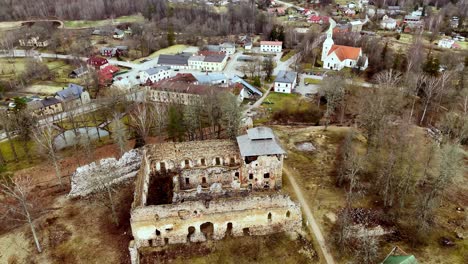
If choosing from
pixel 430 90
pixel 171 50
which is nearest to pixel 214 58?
pixel 171 50

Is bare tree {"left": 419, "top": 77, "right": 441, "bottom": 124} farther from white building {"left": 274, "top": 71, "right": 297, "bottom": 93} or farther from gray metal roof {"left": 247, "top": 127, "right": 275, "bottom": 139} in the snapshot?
gray metal roof {"left": 247, "top": 127, "right": 275, "bottom": 139}

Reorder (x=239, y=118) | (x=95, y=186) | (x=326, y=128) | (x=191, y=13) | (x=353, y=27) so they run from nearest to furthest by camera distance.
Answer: (x=95, y=186), (x=239, y=118), (x=326, y=128), (x=353, y=27), (x=191, y=13)

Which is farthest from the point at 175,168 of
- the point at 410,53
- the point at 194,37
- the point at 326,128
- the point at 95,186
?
the point at 194,37

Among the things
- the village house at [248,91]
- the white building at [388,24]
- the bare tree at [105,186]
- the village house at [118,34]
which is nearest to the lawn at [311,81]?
the village house at [248,91]

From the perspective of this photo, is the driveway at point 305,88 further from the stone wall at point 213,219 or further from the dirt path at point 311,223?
the stone wall at point 213,219

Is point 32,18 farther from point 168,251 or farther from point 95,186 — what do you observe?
point 168,251

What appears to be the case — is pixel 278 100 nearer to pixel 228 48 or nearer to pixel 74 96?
pixel 228 48
